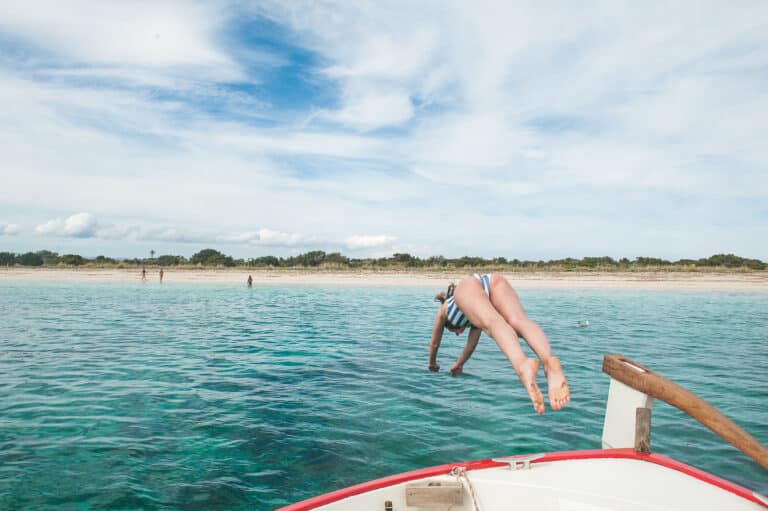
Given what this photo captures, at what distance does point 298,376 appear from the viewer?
13.0 meters

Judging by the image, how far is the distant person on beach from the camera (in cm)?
405

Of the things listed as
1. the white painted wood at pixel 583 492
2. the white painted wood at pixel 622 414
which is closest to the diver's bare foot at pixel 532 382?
the white painted wood at pixel 583 492

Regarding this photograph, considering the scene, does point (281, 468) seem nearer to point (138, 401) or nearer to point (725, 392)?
point (138, 401)

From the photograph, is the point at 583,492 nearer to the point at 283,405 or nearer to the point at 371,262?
the point at 283,405

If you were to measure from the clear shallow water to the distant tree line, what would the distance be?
42.6 m

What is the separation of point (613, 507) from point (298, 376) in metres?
10.5

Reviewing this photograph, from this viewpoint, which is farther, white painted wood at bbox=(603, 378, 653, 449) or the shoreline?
the shoreline

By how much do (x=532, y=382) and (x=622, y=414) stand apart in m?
1.28

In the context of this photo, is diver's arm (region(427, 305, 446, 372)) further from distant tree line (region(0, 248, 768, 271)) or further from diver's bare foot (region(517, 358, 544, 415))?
distant tree line (region(0, 248, 768, 271))

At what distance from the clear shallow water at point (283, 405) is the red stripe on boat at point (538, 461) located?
118 inches

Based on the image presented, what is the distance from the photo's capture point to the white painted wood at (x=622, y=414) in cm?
434

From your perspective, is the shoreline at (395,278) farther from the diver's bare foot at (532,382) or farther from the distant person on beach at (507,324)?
the diver's bare foot at (532,382)

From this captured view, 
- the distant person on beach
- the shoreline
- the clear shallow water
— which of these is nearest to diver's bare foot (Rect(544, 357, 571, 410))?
the distant person on beach

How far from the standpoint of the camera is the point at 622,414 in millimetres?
4566
